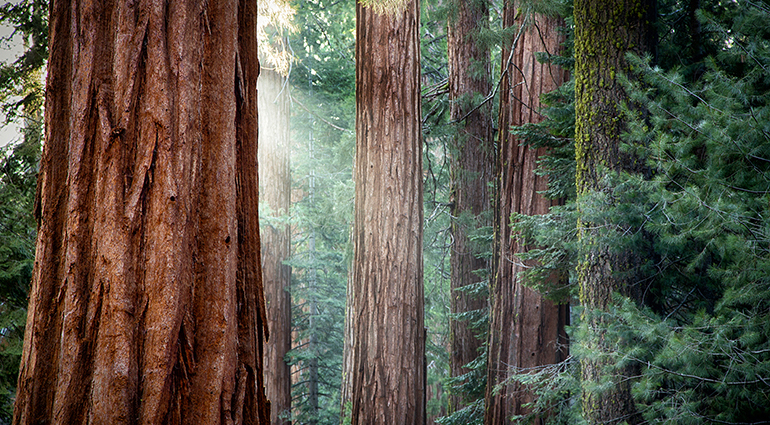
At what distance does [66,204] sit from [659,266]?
4.07 metres

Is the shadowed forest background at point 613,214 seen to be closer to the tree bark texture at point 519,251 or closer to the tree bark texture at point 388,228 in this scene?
the tree bark texture at point 519,251

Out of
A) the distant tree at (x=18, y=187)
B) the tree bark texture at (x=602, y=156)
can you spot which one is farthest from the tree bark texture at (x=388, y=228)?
the distant tree at (x=18, y=187)

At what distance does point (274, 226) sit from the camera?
979 cm

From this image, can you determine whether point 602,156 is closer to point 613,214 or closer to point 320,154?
point 613,214

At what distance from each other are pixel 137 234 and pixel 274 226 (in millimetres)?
8554

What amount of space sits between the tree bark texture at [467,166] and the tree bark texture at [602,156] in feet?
12.0

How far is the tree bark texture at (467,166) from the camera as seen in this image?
7.82 metres

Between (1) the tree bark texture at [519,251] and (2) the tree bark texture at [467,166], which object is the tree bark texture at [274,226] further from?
(1) the tree bark texture at [519,251]

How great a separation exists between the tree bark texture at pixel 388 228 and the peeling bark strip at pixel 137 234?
3065 mm

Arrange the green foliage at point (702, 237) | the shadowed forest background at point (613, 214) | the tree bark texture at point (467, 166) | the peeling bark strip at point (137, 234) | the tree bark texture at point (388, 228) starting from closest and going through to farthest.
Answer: the peeling bark strip at point (137, 234), the green foliage at point (702, 237), the shadowed forest background at point (613, 214), the tree bark texture at point (388, 228), the tree bark texture at point (467, 166)

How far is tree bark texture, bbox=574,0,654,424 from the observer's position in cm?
373

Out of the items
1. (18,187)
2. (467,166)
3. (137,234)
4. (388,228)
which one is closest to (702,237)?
(388,228)

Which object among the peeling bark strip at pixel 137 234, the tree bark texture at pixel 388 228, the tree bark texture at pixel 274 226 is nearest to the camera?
the peeling bark strip at pixel 137 234

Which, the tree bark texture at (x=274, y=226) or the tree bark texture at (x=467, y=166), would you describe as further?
the tree bark texture at (x=274, y=226)
